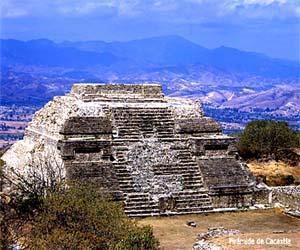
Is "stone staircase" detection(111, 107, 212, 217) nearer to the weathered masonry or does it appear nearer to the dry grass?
the weathered masonry

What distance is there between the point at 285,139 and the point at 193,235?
578 inches

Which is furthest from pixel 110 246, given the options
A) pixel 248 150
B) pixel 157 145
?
pixel 248 150

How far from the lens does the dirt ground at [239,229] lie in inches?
681

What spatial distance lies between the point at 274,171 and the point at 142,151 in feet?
23.8

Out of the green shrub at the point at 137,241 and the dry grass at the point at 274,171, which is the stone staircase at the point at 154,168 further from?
the green shrub at the point at 137,241

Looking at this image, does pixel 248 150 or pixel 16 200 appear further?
pixel 248 150

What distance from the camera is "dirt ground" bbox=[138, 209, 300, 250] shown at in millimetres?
17297

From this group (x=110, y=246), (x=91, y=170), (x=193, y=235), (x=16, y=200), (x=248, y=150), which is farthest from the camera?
(x=248, y=150)

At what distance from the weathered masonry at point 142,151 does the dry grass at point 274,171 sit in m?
3.39

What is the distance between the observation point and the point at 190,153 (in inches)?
1019

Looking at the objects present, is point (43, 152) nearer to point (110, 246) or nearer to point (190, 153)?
point (190, 153)

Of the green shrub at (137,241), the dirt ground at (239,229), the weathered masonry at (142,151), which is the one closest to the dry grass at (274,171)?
the weathered masonry at (142,151)

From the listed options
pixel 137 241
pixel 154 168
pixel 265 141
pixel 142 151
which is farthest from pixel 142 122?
pixel 137 241

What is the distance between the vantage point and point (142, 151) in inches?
999
